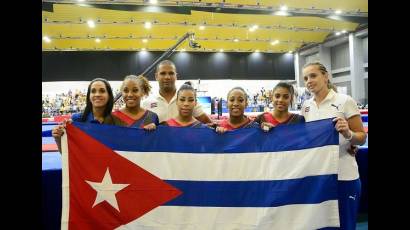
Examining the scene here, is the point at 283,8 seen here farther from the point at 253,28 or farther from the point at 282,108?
the point at 282,108

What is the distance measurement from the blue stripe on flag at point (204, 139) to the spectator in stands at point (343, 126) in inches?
6.7

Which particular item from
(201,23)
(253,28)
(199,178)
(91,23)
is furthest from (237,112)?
(253,28)

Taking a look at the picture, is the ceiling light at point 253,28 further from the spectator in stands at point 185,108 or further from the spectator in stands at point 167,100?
the spectator in stands at point 185,108

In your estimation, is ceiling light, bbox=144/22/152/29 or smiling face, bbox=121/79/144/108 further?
ceiling light, bbox=144/22/152/29

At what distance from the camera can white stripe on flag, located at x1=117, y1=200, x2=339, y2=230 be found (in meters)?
2.45

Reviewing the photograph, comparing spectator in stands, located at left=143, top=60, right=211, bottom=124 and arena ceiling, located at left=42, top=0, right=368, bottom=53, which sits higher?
arena ceiling, located at left=42, top=0, right=368, bottom=53

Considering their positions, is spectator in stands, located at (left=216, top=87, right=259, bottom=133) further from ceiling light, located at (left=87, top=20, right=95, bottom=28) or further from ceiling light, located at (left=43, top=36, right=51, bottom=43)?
ceiling light, located at (left=43, top=36, right=51, bottom=43)

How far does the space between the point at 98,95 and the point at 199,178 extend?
3.34 feet

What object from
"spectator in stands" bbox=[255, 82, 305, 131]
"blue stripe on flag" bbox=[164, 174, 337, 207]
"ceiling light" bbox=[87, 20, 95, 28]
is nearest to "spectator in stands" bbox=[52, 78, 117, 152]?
"blue stripe on flag" bbox=[164, 174, 337, 207]

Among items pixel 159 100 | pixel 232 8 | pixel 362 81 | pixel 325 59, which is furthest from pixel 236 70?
pixel 159 100

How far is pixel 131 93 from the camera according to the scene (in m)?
2.70

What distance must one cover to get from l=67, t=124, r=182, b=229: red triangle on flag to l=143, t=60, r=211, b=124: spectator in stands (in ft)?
2.60
